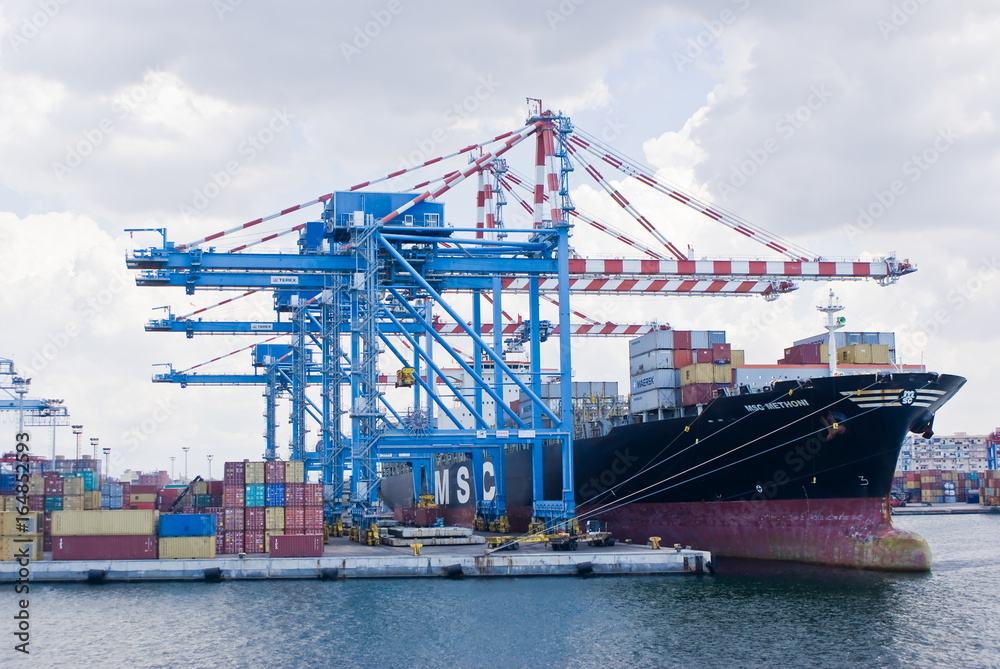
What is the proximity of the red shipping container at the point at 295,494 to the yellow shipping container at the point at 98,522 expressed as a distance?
4.14 m

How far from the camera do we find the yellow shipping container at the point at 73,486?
39.1 meters

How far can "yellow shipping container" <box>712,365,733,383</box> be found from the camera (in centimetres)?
3922

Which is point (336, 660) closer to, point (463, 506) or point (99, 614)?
point (99, 614)

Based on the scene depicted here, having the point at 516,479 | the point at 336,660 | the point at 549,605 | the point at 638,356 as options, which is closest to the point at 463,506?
the point at 516,479

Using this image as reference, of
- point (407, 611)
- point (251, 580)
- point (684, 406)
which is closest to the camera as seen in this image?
point (407, 611)

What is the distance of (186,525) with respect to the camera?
113 feet

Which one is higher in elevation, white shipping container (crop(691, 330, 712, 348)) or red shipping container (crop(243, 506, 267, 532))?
white shipping container (crop(691, 330, 712, 348))

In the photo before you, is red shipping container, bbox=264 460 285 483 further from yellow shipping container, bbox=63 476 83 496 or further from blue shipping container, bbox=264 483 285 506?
yellow shipping container, bbox=63 476 83 496

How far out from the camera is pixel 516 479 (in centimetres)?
5178

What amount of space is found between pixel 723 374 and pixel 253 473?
16.5 meters

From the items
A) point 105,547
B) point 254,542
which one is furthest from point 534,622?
point 105,547

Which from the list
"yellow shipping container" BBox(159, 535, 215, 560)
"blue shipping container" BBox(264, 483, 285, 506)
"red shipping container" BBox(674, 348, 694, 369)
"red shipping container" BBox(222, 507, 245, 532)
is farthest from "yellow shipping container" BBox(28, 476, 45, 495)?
"red shipping container" BBox(674, 348, 694, 369)

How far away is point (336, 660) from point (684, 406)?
19.7 meters

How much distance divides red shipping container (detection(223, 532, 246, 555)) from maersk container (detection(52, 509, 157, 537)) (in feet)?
8.64
